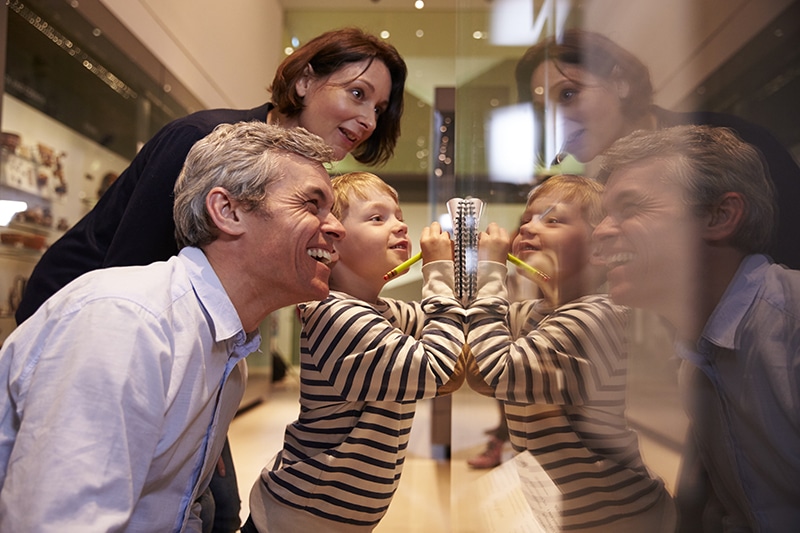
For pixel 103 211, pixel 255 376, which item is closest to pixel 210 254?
pixel 103 211

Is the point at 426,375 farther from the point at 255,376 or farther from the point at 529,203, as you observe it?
the point at 255,376

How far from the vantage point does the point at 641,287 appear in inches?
21.4

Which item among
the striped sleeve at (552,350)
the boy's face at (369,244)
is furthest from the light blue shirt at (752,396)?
the boy's face at (369,244)

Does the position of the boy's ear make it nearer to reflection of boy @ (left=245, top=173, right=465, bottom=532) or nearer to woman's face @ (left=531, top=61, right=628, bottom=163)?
woman's face @ (left=531, top=61, right=628, bottom=163)

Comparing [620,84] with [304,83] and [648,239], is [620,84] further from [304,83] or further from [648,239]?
[304,83]

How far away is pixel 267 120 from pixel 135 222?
0.36 m

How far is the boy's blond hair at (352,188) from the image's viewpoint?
1.26 meters

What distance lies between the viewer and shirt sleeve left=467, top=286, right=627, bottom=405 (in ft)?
2.06

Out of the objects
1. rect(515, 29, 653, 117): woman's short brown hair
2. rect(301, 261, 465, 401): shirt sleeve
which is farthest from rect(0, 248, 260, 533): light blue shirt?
rect(515, 29, 653, 117): woman's short brown hair

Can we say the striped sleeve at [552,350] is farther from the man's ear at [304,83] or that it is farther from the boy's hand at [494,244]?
the man's ear at [304,83]

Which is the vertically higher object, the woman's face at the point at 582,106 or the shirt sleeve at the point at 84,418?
the woman's face at the point at 582,106

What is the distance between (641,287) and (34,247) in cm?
218

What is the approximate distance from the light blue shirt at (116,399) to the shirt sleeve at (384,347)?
0.22 metres

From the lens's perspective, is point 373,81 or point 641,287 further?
point 373,81
